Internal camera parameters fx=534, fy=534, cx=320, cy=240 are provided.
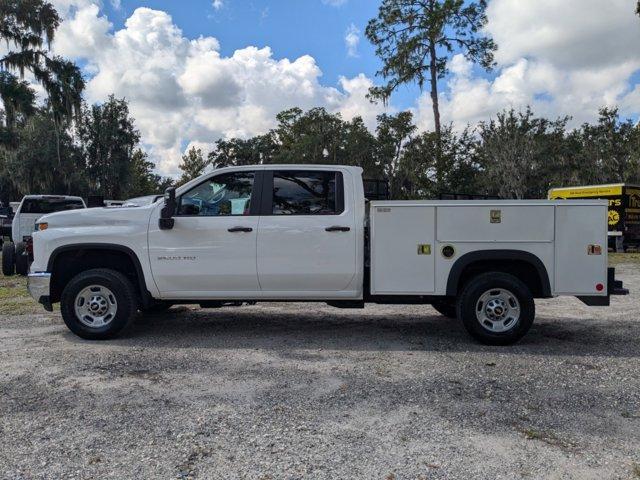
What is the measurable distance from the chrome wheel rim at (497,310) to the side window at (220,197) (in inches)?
112

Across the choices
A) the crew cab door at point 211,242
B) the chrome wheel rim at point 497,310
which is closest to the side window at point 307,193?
the crew cab door at point 211,242

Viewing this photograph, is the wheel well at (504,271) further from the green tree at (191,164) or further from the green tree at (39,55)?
the green tree at (191,164)

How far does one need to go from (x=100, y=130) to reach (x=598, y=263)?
120ft

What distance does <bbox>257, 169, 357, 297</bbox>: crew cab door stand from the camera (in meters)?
5.98

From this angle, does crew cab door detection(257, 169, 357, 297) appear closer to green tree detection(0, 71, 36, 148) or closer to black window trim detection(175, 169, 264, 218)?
black window trim detection(175, 169, 264, 218)

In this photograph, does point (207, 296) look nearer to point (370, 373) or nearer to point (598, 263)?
point (370, 373)

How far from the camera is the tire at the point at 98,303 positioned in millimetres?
6125

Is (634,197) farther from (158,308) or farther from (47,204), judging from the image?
(47,204)

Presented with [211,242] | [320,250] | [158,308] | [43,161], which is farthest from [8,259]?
[43,161]

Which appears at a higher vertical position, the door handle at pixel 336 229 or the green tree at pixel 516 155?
the green tree at pixel 516 155

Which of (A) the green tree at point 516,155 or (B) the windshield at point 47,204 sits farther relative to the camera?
(A) the green tree at point 516,155

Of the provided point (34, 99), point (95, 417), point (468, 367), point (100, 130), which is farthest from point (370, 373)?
point (100, 130)

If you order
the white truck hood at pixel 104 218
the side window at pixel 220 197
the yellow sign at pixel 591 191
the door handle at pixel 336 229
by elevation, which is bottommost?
the door handle at pixel 336 229

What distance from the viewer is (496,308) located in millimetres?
5938
